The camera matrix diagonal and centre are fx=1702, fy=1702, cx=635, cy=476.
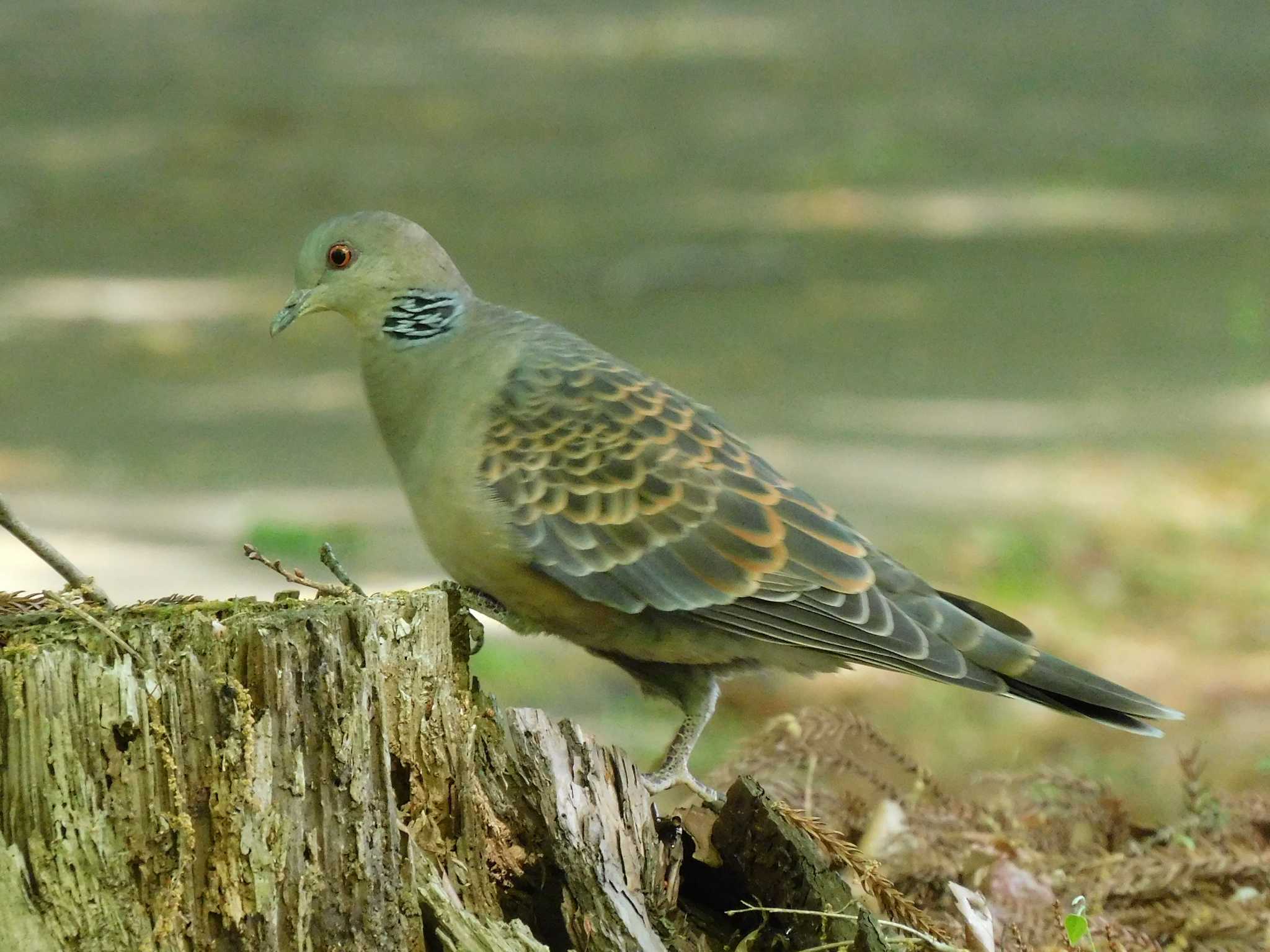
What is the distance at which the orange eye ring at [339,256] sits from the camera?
3.43m

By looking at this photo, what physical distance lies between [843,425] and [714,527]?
5.16 metres

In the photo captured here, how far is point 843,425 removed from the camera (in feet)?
27.4

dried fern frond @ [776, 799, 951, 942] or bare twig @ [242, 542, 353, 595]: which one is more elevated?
bare twig @ [242, 542, 353, 595]

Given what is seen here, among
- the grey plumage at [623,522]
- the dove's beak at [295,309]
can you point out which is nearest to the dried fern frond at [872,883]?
the grey plumage at [623,522]

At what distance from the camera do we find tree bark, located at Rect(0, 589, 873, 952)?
84.0 inches

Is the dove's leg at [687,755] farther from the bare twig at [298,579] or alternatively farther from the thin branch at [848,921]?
the bare twig at [298,579]

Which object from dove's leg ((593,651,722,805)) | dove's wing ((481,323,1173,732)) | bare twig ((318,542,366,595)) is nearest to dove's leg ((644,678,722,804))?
dove's leg ((593,651,722,805))

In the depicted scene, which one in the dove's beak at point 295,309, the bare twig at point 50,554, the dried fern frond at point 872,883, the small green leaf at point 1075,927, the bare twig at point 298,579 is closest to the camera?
the bare twig at point 50,554

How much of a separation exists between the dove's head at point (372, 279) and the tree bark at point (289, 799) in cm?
111

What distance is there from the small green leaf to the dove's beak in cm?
186

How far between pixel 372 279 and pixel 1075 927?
1850 mm

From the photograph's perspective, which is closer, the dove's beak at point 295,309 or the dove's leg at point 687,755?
the dove's leg at point 687,755

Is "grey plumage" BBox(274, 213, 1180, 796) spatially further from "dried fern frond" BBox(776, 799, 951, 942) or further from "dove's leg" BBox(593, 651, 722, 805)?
"dried fern frond" BBox(776, 799, 951, 942)

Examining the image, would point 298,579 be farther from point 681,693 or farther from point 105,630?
point 681,693
